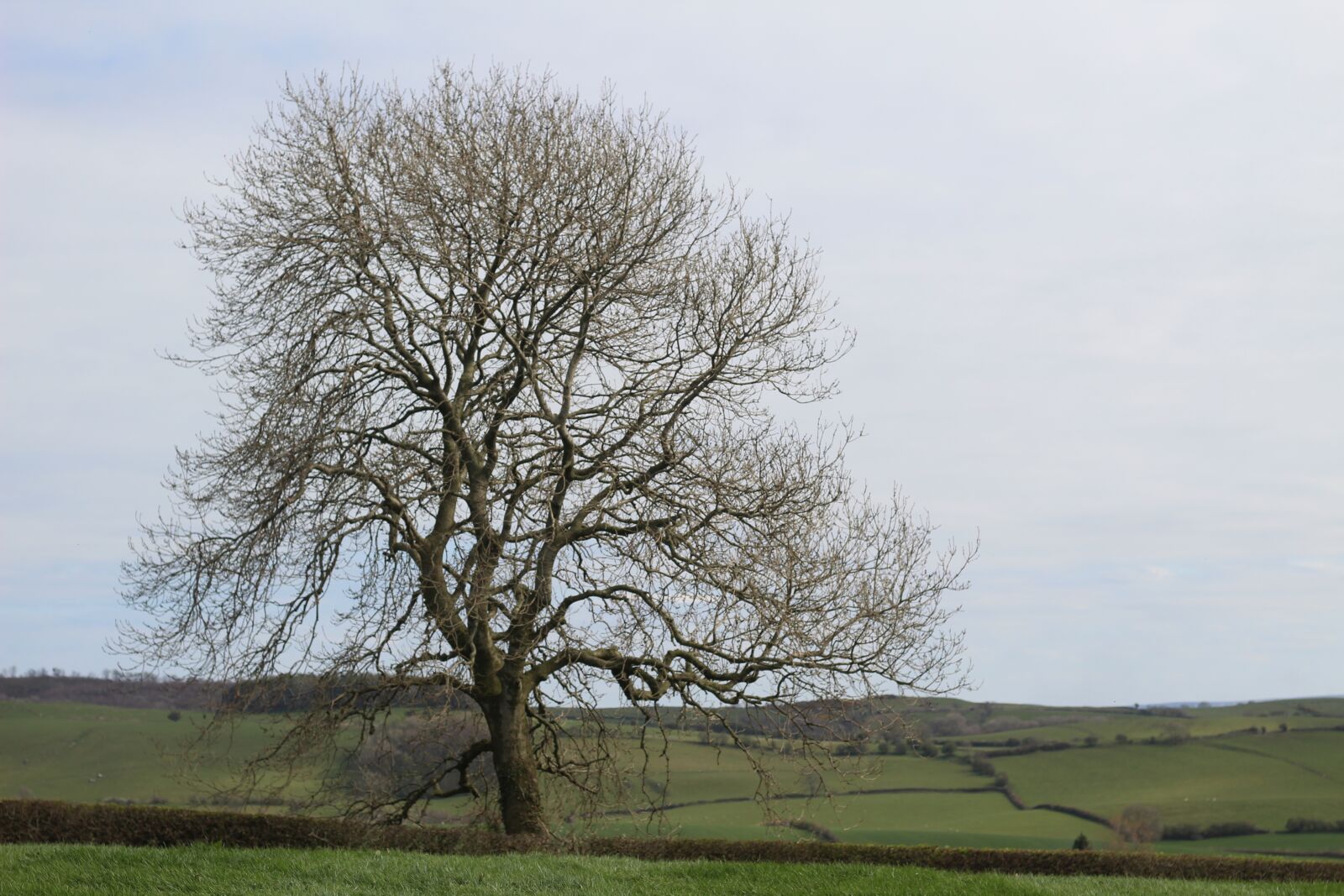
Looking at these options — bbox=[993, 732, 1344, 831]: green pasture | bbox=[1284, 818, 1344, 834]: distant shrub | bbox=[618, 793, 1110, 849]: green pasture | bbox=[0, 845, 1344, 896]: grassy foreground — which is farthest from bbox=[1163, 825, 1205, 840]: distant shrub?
bbox=[0, 845, 1344, 896]: grassy foreground

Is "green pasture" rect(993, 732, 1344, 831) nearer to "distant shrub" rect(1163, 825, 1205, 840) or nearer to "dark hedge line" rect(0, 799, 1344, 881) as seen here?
"distant shrub" rect(1163, 825, 1205, 840)

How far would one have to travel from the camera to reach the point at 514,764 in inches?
640

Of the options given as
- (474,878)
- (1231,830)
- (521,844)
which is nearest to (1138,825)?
(1231,830)

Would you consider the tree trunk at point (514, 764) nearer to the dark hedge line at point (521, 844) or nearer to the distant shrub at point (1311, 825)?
the dark hedge line at point (521, 844)

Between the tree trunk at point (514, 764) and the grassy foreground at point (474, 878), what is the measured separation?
3.06 metres

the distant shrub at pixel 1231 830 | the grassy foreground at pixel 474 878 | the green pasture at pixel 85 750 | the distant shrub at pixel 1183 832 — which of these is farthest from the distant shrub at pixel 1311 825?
the green pasture at pixel 85 750

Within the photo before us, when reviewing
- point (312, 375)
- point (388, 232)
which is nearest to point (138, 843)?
point (312, 375)

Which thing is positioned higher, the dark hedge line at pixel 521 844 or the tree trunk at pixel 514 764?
the tree trunk at pixel 514 764

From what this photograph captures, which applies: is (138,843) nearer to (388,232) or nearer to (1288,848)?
(388,232)

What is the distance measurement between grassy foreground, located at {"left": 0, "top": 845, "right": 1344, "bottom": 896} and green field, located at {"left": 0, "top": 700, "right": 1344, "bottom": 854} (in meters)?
18.1

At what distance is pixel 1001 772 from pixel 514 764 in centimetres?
4537

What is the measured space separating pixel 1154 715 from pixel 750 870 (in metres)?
74.0

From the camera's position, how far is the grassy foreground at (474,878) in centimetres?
1139

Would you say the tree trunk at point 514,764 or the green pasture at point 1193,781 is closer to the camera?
the tree trunk at point 514,764
